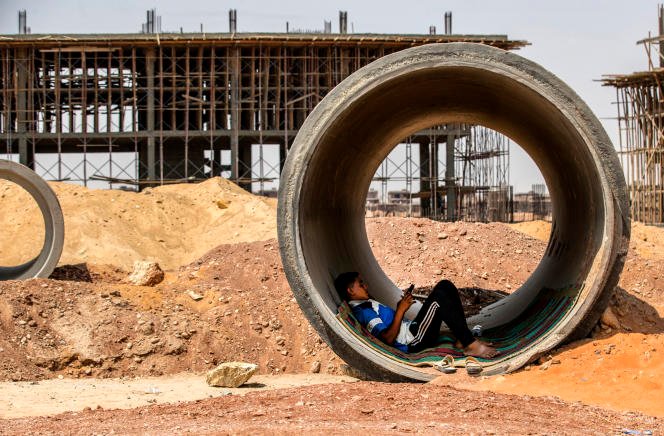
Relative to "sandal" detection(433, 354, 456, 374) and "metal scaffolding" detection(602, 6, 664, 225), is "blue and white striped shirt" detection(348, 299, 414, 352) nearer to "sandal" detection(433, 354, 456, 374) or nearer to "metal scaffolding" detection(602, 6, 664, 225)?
"sandal" detection(433, 354, 456, 374)

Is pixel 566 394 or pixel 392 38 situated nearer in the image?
pixel 566 394

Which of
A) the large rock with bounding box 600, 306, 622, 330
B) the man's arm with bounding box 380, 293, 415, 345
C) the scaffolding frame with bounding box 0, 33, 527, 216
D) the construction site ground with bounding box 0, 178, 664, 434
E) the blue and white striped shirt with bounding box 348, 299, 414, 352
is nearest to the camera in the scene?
the construction site ground with bounding box 0, 178, 664, 434

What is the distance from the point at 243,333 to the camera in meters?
11.2

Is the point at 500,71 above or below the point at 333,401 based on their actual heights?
above

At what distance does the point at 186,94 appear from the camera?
32125 mm

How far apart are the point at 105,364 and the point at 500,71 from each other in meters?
5.60

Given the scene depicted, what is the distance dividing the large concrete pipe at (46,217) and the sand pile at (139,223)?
249cm

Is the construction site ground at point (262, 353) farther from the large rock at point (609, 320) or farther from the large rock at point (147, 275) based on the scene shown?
the large rock at point (147, 275)

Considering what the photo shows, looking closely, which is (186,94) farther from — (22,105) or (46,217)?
(46,217)

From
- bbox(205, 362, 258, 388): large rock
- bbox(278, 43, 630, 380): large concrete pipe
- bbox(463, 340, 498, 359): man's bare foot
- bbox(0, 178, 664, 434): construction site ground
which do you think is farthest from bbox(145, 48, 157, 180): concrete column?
bbox(463, 340, 498, 359): man's bare foot

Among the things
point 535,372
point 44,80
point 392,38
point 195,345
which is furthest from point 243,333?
point 44,80

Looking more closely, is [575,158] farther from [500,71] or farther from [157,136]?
[157,136]

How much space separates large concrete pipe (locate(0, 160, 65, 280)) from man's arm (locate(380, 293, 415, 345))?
954cm

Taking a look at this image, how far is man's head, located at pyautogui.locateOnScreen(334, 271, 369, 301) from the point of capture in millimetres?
9133
